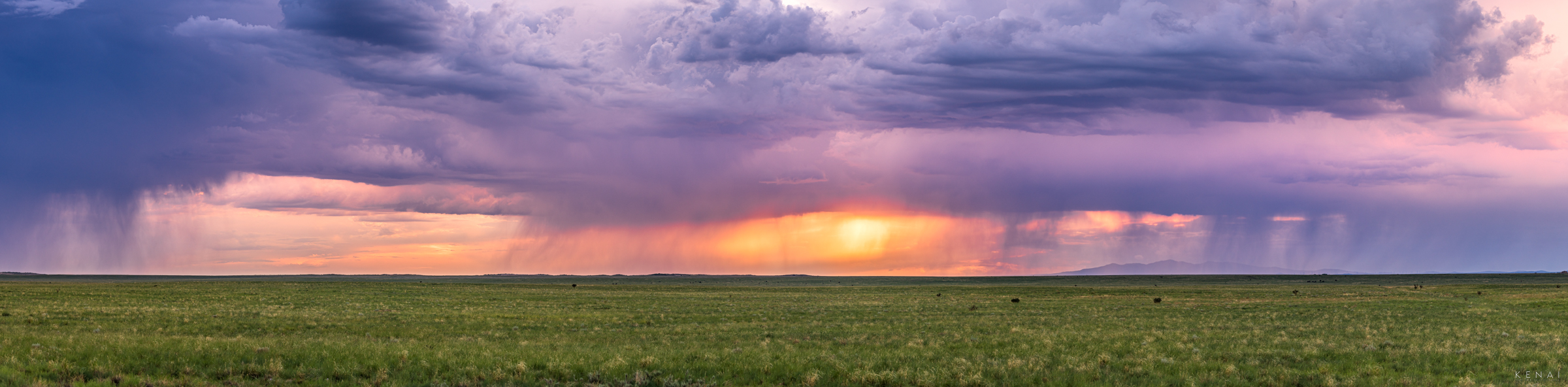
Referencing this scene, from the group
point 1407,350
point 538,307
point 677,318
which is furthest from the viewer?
point 538,307

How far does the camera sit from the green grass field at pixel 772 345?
16.4 meters

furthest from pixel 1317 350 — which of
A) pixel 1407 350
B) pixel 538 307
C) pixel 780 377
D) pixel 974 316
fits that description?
pixel 538 307

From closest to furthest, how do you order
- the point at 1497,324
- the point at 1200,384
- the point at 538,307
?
the point at 1200,384, the point at 1497,324, the point at 538,307

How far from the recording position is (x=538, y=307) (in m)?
44.9

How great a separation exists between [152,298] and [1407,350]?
59.9 m

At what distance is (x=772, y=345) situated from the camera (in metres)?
23.2

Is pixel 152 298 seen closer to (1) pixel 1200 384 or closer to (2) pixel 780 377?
(2) pixel 780 377

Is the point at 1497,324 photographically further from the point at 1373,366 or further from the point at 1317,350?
the point at 1373,366

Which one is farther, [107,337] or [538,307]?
[538,307]

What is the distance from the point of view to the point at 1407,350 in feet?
69.0

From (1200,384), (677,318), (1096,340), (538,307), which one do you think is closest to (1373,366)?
(1200,384)

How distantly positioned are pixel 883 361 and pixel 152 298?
163 ft

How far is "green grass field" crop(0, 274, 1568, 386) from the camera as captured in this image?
53.7 ft

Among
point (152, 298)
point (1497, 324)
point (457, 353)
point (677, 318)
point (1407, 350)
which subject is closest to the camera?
point (457, 353)
